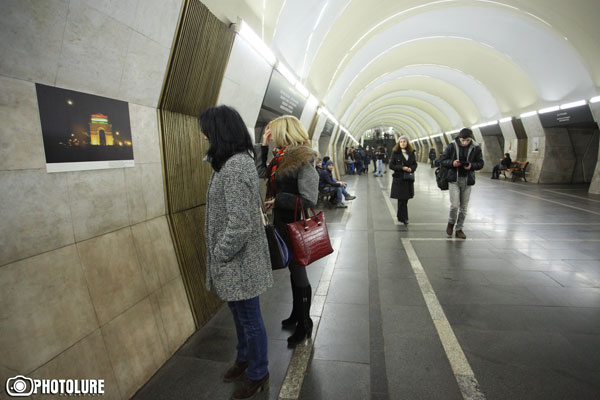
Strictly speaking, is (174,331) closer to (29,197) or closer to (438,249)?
(29,197)

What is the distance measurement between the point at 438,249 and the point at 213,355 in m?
4.11

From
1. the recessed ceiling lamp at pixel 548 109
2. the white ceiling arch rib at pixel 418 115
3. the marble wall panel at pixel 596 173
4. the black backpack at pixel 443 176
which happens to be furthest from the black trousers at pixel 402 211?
the white ceiling arch rib at pixel 418 115

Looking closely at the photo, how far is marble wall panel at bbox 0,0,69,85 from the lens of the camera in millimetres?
1499

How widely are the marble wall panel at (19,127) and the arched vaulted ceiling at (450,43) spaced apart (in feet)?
7.45

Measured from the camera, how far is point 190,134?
335 cm

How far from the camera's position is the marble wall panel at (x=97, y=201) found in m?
2.01

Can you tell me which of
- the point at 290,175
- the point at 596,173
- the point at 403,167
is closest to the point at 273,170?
the point at 290,175

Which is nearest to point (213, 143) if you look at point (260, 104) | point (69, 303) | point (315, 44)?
point (69, 303)

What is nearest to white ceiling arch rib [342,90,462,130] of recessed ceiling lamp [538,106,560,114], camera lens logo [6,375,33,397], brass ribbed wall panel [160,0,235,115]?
recessed ceiling lamp [538,106,560,114]

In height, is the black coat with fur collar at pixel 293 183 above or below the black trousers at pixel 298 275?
above

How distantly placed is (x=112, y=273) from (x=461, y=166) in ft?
18.6

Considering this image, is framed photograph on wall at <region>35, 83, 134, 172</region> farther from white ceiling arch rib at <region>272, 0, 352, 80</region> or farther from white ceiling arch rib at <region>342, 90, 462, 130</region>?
white ceiling arch rib at <region>342, 90, 462, 130</region>

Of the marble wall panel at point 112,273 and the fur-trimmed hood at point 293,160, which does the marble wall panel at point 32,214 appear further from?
the fur-trimmed hood at point 293,160

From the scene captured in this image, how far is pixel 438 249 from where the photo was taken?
522cm
